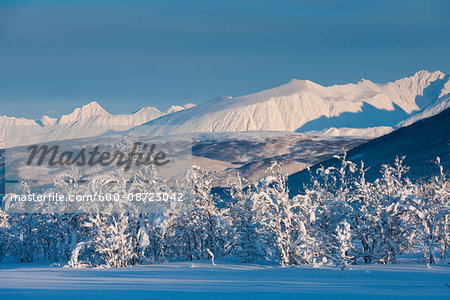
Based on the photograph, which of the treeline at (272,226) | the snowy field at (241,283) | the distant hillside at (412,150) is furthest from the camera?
the distant hillside at (412,150)

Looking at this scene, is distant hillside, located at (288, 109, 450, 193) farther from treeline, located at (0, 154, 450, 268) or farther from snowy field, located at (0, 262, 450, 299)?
snowy field, located at (0, 262, 450, 299)

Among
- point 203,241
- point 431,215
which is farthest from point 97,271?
point 431,215

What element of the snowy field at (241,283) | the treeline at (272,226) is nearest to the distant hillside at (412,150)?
the treeline at (272,226)

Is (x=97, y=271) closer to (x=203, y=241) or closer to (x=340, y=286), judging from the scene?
(x=203, y=241)

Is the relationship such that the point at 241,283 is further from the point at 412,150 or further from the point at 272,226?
the point at 412,150

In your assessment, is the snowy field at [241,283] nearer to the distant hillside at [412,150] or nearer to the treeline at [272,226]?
the treeline at [272,226]

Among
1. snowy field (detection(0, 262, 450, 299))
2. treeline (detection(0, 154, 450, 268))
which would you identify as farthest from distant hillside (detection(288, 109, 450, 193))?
snowy field (detection(0, 262, 450, 299))

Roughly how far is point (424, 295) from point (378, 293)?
0.69 meters

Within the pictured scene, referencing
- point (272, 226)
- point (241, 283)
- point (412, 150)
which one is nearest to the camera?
point (241, 283)

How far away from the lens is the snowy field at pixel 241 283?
321 inches

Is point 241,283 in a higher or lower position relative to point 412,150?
lower

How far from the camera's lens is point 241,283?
932 centimetres

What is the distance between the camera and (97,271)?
12.1m

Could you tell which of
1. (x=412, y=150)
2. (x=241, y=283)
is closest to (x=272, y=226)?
(x=241, y=283)
